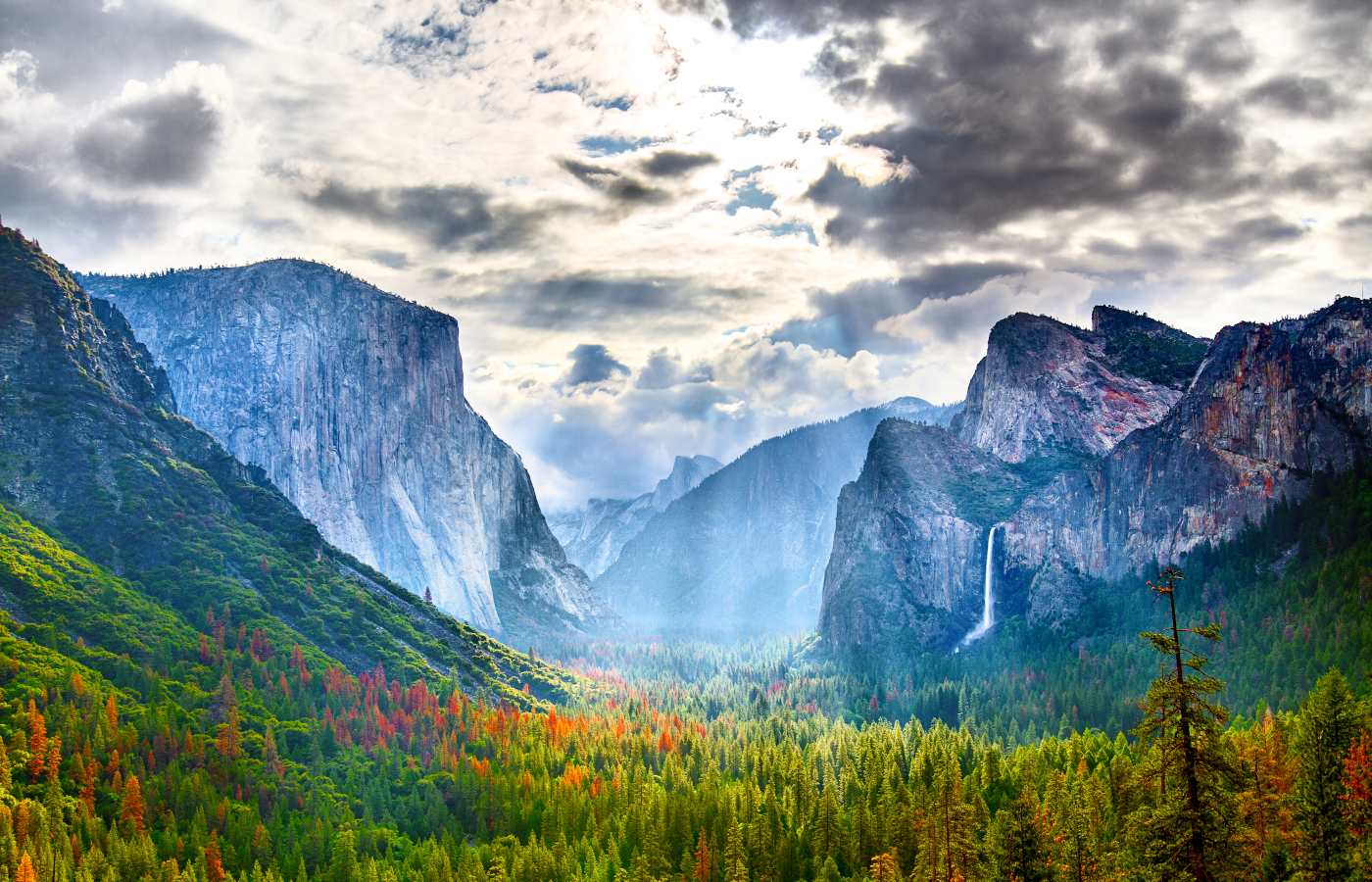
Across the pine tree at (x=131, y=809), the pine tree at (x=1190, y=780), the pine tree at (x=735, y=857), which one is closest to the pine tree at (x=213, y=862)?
the pine tree at (x=131, y=809)

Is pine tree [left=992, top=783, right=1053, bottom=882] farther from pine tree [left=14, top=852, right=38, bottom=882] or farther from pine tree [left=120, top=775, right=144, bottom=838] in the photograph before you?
pine tree [left=120, top=775, right=144, bottom=838]

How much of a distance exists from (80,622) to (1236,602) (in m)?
228

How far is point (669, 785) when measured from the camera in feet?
486

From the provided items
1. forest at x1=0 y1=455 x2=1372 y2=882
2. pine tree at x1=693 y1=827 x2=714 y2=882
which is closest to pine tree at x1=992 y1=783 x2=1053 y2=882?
forest at x1=0 y1=455 x2=1372 y2=882

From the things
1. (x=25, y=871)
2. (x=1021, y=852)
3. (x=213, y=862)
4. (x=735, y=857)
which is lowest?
(x=213, y=862)

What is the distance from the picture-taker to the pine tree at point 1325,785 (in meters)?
53.3

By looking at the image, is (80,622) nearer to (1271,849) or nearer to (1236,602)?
(1271,849)

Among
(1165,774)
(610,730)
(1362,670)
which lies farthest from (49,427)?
(1362,670)

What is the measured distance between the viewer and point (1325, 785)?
185ft

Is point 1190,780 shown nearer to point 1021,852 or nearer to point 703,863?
point 1021,852

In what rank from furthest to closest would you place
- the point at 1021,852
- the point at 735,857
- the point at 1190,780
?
the point at 735,857
the point at 1021,852
the point at 1190,780

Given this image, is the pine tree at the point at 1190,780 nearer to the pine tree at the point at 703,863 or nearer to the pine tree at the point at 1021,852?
the pine tree at the point at 1021,852

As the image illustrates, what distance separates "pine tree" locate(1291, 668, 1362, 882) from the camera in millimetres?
53344

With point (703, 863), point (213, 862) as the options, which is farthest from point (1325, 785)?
point (213, 862)
